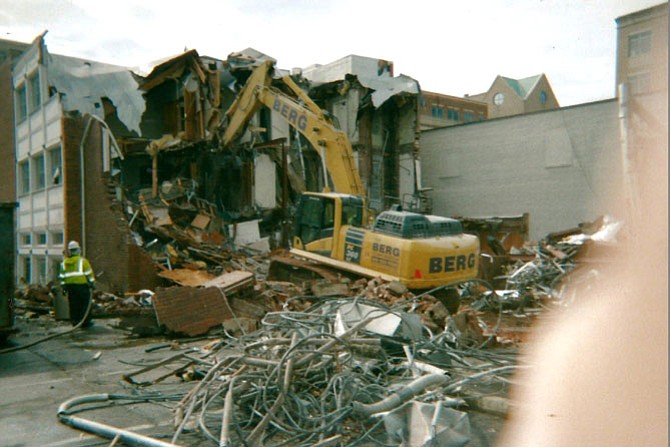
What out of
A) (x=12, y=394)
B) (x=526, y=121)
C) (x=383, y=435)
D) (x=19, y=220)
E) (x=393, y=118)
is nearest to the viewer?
(x=383, y=435)

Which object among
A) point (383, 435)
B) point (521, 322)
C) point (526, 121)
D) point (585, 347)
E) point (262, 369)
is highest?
point (526, 121)

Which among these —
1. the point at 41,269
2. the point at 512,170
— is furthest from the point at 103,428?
the point at 512,170

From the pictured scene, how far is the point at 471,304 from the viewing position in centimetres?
1252

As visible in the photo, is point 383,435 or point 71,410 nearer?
point 383,435

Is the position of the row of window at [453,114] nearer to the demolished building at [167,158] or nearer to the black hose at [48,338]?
the demolished building at [167,158]

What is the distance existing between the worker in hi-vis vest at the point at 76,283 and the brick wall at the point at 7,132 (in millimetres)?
11804

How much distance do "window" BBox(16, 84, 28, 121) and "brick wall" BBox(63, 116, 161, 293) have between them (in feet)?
16.5

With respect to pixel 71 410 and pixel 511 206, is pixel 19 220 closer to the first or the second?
pixel 71 410

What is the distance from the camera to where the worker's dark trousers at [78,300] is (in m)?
10.5

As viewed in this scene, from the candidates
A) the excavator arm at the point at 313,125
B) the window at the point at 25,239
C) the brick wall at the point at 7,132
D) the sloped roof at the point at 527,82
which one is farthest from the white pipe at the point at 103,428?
the brick wall at the point at 7,132

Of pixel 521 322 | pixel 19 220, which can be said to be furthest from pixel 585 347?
pixel 19 220

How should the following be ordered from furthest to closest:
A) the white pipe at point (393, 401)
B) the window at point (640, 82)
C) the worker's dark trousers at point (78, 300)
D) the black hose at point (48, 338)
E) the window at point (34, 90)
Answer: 1. the window at point (34, 90)
2. the worker's dark trousers at point (78, 300)
3. the black hose at point (48, 338)
4. the white pipe at point (393, 401)
5. the window at point (640, 82)

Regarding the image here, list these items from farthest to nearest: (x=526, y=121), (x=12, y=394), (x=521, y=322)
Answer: (x=526, y=121), (x=521, y=322), (x=12, y=394)

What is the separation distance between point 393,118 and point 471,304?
15.6m
